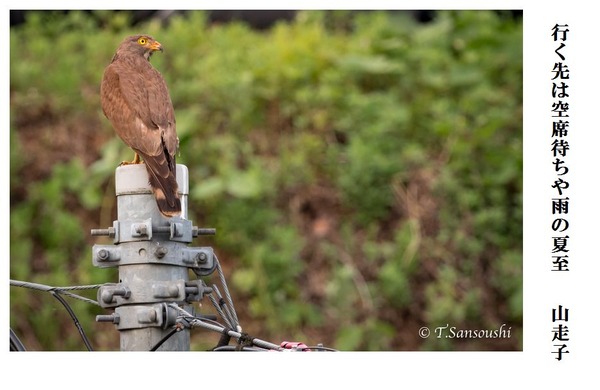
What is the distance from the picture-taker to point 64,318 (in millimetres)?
6094

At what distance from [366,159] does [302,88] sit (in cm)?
70

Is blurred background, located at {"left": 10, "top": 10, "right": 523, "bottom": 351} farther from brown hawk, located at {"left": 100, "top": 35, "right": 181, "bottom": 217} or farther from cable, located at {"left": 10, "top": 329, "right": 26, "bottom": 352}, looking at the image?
cable, located at {"left": 10, "top": 329, "right": 26, "bottom": 352}

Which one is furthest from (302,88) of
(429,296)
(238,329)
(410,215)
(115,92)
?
(238,329)

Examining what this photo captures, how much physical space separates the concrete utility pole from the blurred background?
280 centimetres

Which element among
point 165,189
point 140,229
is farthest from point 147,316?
point 165,189

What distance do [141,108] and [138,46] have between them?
→ 56 centimetres

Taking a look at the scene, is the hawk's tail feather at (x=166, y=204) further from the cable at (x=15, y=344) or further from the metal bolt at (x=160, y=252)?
the cable at (x=15, y=344)

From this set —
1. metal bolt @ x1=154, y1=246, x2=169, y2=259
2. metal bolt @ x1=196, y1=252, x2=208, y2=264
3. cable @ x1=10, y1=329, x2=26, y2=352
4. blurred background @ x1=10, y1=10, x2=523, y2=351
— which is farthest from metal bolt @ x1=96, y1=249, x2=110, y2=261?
blurred background @ x1=10, y1=10, x2=523, y2=351

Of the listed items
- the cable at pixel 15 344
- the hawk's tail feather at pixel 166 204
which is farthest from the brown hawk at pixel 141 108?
the cable at pixel 15 344

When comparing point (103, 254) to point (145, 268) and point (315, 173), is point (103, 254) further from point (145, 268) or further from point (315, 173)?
point (315, 173)

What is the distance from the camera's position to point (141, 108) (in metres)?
3.59
